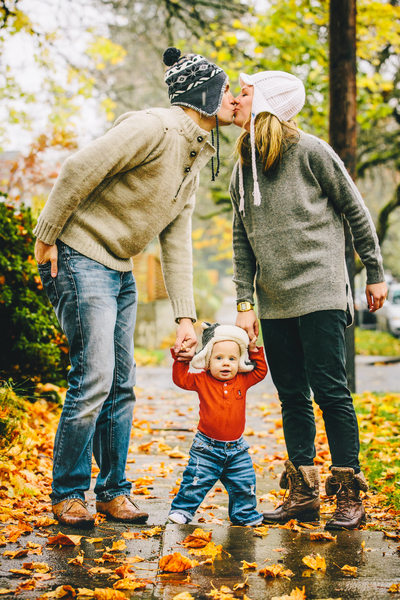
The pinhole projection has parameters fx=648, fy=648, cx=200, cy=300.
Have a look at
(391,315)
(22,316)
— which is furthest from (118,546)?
(391,315)

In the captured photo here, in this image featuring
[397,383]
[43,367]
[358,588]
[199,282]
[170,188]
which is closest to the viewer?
[358,588]

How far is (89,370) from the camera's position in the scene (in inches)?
112

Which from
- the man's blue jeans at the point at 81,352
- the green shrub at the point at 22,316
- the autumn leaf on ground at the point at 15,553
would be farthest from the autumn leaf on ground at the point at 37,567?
the green shrub at the point at 22,316

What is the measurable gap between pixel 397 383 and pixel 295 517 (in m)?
7.05

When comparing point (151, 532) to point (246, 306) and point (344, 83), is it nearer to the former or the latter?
point (246, 306)

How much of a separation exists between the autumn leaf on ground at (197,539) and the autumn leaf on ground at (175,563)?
0.23m

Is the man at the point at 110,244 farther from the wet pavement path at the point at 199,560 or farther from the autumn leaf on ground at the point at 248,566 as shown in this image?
the autumn leaf on ground at the point at 248,566

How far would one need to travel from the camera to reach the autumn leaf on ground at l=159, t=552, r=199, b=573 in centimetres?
238

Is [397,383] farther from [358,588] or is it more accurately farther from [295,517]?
[358,588]

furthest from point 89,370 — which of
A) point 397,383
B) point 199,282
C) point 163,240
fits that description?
point 199,282

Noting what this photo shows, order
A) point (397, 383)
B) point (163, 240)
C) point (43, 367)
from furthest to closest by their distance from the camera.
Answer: point (397, 383) → point (43, 367) → point (163, 240)

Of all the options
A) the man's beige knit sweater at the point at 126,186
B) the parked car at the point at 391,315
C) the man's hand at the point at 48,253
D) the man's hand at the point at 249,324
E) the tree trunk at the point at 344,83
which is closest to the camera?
the man's beige knit sweater at the point at 126,186

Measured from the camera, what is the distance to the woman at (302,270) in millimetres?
3018

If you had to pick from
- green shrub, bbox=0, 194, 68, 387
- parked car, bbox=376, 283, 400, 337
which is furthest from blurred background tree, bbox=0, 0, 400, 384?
parked car, bbox=376, 283, 400, 337
